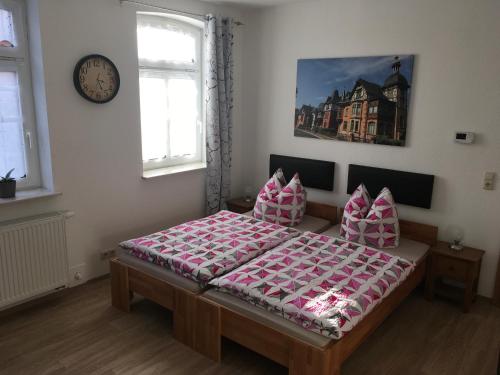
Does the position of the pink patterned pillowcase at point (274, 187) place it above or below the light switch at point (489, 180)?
below

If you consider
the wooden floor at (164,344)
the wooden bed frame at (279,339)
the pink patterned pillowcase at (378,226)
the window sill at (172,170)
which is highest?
the window sill at (172,170)

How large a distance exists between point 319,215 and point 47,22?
2.95m

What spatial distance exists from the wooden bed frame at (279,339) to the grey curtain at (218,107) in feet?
6.57

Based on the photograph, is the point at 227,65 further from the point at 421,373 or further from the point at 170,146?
the point at 421,373

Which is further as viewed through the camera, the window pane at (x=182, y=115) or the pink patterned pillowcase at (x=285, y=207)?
the window pane at (x=182, y=115)

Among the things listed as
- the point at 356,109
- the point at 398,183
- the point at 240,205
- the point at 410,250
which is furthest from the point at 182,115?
the point at 410,250

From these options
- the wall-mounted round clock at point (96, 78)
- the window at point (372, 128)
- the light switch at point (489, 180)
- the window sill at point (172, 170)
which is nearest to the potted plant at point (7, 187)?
the wall-mounted round clock at point (96, 78)

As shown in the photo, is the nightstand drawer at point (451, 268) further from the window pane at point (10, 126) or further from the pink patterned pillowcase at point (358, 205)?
the window pane at point (10, 126)

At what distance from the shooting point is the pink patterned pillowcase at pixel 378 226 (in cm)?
349

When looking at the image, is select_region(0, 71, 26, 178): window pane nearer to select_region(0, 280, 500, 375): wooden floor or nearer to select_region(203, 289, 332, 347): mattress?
select_region(0, 280, 500, 375): wooden floor

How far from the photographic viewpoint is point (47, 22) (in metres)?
3.15

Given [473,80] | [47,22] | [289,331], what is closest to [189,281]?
[289,331]

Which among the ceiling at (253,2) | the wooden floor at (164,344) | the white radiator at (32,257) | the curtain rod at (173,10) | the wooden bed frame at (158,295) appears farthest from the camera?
the ceiling at (253,2)

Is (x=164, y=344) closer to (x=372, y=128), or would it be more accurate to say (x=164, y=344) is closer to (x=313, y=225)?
(x=313, y=225)
